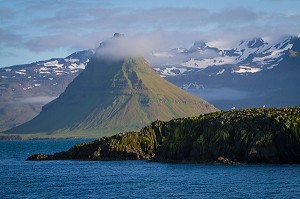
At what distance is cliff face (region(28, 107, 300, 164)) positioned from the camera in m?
148

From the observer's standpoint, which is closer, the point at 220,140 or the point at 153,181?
the point at 153,181

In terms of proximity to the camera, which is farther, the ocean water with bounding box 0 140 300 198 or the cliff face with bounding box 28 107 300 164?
the cliff face with bounding box 28 107 300 164

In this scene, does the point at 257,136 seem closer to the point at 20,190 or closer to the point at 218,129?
→ the point at 218,129

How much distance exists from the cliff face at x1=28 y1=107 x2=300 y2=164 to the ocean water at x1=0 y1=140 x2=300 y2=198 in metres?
4.75

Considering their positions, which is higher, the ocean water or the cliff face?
the cliff face

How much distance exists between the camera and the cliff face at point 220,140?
147750mm

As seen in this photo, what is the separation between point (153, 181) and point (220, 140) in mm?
29088

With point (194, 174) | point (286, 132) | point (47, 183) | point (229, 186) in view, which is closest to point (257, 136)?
point (286, 132)

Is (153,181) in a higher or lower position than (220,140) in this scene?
lower

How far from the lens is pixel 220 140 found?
6142 inches

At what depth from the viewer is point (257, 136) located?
148875 mm

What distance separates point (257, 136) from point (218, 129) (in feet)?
42.5

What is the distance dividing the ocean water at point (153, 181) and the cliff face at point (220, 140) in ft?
15.6

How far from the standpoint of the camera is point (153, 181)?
431ft
